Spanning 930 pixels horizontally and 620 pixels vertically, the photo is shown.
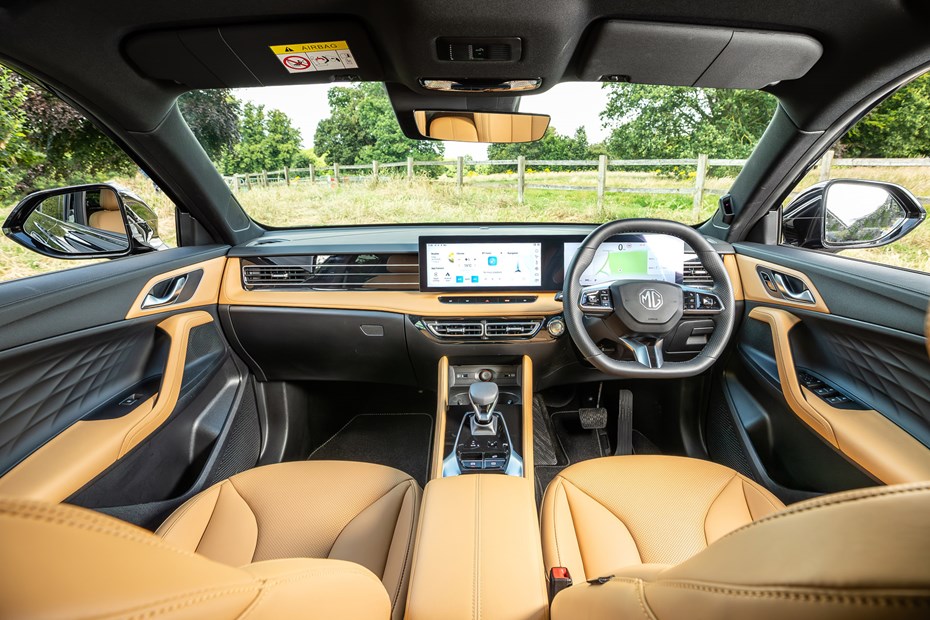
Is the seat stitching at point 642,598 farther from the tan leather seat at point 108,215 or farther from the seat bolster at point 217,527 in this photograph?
the tan leather seat at point 108,215

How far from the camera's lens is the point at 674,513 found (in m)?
1.43

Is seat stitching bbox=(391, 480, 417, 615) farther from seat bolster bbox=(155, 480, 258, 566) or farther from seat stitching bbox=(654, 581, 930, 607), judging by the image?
seat stitching bbox=(654, 581, 930, 607)

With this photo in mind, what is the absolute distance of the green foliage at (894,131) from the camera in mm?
1723

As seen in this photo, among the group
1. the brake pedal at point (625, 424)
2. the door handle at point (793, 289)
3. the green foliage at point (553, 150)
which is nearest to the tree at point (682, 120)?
the green foliage at point (553, 150)

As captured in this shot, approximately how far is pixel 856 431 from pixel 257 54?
2.37 meters

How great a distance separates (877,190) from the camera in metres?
1.89

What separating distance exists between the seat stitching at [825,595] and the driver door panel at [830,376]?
128cm

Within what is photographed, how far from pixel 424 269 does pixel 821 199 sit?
1.74 m

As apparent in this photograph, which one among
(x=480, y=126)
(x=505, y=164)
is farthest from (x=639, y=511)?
(x=505, y=164)

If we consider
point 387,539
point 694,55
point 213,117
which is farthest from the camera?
point 213,117

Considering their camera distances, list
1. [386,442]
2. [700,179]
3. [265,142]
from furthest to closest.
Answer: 1. [265,142]
2. [700,179]
3. [386,442]

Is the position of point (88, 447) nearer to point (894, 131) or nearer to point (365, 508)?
point (365, 508)

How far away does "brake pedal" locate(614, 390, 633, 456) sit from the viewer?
7.90 ft

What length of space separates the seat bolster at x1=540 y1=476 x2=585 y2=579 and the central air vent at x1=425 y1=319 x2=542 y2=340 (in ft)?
2.41
